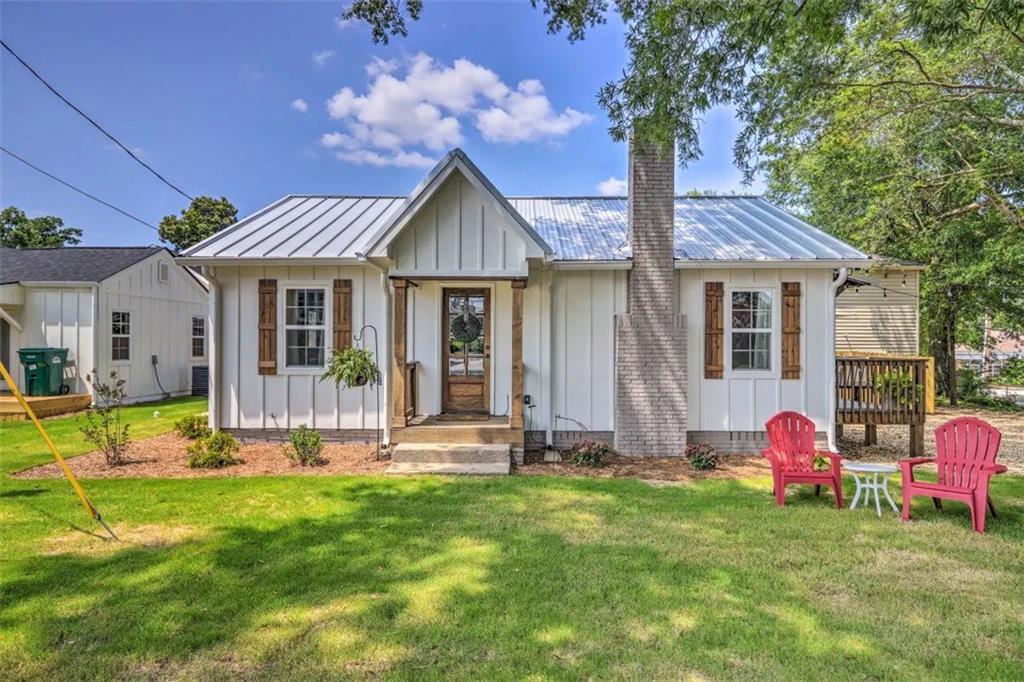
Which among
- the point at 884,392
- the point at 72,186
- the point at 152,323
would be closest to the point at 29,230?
the point at 72,186

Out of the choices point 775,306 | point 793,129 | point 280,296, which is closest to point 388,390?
point 280,296

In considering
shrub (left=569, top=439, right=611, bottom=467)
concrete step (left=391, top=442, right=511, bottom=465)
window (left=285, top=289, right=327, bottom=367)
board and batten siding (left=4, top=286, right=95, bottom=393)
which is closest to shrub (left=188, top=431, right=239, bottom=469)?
window (left=285, top=289, right=327, bottom=367)

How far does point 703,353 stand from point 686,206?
4.27 meters

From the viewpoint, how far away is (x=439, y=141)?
13.1m

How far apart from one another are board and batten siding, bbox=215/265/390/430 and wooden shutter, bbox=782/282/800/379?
676 centimetres

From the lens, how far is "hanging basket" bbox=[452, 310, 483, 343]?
8.87m

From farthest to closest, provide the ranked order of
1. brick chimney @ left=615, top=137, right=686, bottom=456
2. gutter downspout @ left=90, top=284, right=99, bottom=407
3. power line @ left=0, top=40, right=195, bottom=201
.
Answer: gutter downspout @ left=90, top=284, right=99, bottom=407 < power line @ left=0, top=40, right=195, bottom=201 < brick chimney @ left=615, top=137, right=686, bottom=456

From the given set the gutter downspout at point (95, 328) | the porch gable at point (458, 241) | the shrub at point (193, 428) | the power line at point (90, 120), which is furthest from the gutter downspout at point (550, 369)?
the gutter downspout at point (95, 328)

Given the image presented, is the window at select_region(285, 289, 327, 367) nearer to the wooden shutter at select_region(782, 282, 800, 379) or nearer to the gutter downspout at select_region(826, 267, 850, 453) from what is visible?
the wooden shutter at select_region(782, 282, 800, 379)

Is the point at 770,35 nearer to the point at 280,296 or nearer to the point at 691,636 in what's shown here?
the point at 691,636

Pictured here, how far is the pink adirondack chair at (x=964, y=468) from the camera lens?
5023 millimetres

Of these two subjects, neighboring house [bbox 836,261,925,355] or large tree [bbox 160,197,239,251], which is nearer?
neighboring house [bbox 836,261,925,355]

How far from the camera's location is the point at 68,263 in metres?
14.1

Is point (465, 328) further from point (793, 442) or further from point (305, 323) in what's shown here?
point (793, 442)
